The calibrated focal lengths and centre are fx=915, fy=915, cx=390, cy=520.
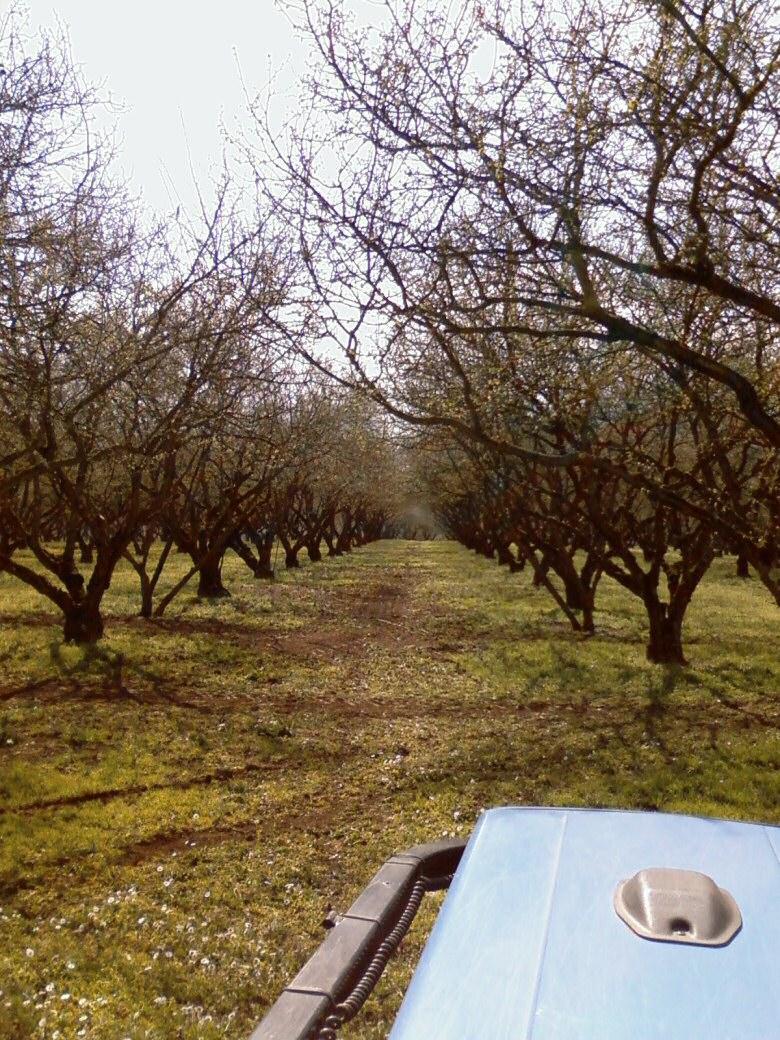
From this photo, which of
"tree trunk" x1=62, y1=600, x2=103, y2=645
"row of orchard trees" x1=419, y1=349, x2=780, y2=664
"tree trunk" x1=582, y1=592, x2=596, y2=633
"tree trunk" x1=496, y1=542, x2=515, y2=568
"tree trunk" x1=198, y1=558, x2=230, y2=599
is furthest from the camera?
"tree trunk" x1=496, y1=542, x2=515, y2=568

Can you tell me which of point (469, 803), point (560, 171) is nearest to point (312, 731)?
point (469, 803)

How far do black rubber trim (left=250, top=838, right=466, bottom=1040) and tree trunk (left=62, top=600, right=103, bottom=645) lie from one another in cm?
1351

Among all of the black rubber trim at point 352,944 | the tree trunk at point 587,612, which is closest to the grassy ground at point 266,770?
the tree trunk at point 587,612

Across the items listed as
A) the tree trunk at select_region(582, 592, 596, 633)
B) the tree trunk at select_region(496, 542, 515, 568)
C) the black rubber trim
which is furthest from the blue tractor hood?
the tree trunk at select_region(496, 542, 515, 568)

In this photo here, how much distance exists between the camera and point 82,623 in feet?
51.0

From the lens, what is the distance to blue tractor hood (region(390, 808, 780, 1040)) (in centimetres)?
175

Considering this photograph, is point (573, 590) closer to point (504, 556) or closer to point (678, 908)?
point (504, 556)

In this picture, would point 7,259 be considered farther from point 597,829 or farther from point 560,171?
point 597,829

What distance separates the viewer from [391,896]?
8.55 feet

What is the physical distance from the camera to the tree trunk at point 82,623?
1547 centimetres

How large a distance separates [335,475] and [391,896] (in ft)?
94.4

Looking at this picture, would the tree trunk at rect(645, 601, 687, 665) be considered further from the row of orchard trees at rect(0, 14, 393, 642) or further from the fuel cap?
the fuel cap

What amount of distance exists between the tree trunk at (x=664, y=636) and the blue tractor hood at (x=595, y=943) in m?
12.7

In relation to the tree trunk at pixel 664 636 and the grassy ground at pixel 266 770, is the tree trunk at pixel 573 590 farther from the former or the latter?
the tree trunk at pixel 664 636
